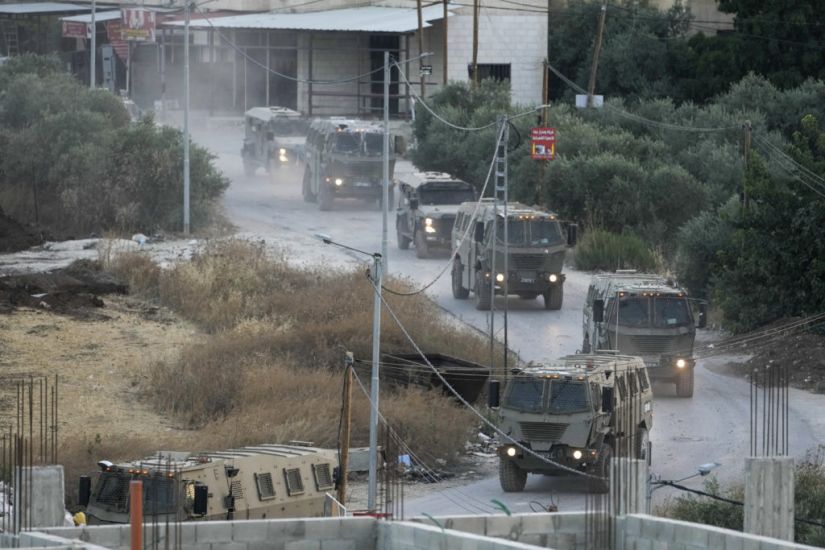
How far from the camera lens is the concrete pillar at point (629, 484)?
60.5ft

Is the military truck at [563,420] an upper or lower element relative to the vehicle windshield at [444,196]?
lower

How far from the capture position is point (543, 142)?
49219 millimetres

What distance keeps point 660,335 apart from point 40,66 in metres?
46.0

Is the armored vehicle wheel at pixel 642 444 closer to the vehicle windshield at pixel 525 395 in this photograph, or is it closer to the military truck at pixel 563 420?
the military truck at pixel 563 420

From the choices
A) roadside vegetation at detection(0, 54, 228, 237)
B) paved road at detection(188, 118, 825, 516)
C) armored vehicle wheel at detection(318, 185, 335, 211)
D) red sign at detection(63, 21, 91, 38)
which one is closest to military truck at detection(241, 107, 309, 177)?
paved road at detection(188, 118, 825, 516)

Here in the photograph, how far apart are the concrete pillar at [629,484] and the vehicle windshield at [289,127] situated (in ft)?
149

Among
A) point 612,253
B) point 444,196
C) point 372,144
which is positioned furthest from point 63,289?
point 612,253

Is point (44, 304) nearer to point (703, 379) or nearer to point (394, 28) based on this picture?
point (703, 379)

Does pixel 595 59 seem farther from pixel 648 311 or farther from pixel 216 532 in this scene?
pixel 216 532

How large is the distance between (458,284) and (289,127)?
22.7 metres

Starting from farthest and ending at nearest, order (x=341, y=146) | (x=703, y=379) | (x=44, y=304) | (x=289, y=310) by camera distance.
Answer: (x=341, y=146)
(x=44, y=304)
(x=289, y=310)
(x=703, y=379)

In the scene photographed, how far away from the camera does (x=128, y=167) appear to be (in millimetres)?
54656

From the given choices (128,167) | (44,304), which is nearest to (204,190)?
(128,167)

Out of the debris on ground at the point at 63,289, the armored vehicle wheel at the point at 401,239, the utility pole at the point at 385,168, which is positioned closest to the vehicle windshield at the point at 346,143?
the armored vehicle wheel at the point at 401,239
